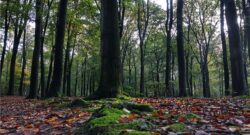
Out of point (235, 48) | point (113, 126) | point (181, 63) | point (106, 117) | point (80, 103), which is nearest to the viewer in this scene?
point (113, 126)

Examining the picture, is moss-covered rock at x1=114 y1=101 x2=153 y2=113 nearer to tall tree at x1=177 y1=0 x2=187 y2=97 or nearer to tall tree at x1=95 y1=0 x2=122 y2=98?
tall tree at x1=95 y1=0 x2=122 y2=98

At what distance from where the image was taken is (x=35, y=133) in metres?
5.08

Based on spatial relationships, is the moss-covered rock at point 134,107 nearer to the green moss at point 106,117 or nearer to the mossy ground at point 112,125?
the mossy ground at point 112,125

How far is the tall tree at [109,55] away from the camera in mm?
9234

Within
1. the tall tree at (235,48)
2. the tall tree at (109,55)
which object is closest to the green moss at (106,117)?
the tall tree at (109,55)

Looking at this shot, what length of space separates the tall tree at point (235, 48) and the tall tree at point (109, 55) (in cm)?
468

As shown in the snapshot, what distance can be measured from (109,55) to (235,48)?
16.9 ft

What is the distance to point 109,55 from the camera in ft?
30.9

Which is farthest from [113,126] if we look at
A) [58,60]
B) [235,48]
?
[58,60]

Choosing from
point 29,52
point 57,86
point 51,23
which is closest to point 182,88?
point 57,86

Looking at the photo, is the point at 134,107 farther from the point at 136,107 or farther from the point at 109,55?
the point at 109,55

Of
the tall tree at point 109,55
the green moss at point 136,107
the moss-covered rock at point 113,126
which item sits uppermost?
the tall tree at point 109,55

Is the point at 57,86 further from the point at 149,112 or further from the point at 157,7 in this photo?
the point at 157,7

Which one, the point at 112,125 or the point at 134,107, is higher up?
the point at 134,107
